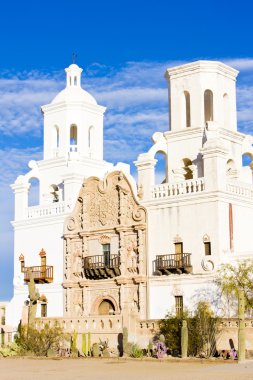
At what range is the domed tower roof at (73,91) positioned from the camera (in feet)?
151

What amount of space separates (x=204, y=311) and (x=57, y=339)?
7.64 meters

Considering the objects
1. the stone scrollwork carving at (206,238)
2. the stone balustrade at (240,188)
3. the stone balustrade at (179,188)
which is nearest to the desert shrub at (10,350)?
the stone balustrade at (179,188)

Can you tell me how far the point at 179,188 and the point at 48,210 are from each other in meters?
9.35

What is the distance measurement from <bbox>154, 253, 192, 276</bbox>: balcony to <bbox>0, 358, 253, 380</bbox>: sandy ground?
19.0ft

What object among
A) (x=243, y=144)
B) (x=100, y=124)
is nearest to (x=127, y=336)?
(x=243, y=144)

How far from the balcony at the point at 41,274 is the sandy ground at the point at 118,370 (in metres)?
8.24

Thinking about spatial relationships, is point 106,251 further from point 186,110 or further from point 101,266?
point 186,110

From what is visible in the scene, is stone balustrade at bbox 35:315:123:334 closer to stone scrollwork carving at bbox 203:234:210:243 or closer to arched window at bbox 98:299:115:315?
arched window at bbox 98:299:115:315

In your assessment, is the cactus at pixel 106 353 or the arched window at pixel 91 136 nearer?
the cactus at pixel 106 353

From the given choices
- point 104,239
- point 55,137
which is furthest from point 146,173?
point 55,137

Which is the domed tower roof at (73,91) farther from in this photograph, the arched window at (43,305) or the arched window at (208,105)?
the arched window at (43,305)

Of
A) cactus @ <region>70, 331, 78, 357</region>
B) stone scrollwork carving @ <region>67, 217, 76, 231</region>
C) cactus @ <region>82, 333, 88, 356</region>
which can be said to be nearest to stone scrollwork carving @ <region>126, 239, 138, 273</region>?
stone scrollwork carving @ <region>67, 217, 76, 231</region>

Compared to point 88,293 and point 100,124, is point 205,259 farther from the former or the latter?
point 100,124

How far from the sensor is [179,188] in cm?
3784
